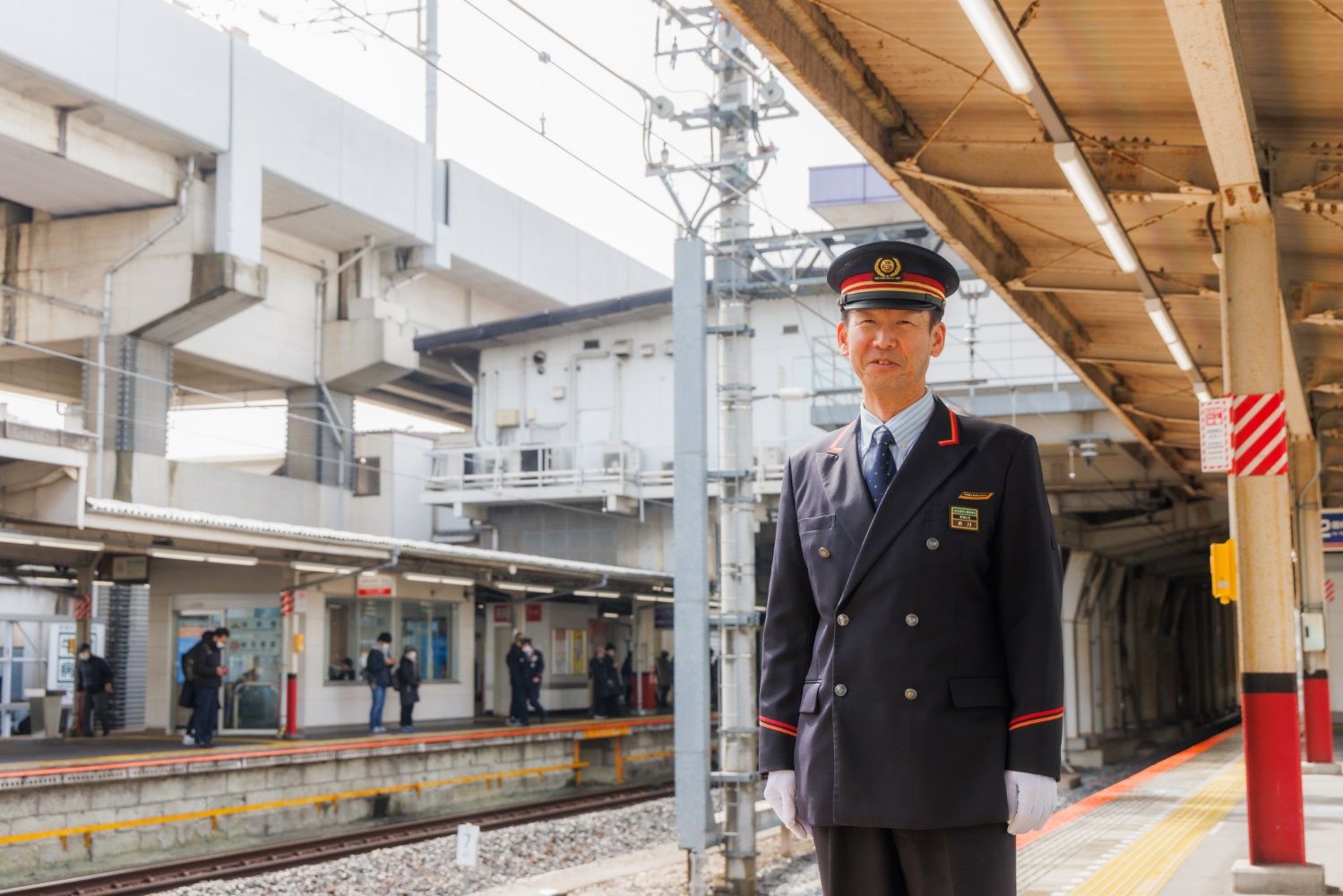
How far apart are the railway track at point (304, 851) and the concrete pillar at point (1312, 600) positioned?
9589 millimetres

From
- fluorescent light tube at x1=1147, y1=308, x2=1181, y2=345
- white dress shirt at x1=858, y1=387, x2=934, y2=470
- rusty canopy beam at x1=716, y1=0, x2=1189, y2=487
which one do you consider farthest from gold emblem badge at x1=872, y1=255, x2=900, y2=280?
fluorescent light tube at x1=1147, y1=308, x2=1181, y2=345

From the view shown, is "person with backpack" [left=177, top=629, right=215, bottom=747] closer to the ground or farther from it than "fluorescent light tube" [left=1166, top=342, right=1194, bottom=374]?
closer to the ground

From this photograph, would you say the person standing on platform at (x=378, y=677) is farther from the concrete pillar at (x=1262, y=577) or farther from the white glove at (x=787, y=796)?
the white glove at (x=787, y=796)

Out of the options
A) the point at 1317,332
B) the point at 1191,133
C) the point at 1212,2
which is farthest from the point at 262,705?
the point at 1212,2

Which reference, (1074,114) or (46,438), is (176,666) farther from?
(1074,114)

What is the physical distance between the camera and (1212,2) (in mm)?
6219

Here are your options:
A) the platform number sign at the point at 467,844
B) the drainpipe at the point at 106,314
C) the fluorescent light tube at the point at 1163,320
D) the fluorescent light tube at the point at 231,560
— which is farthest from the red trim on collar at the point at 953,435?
the drainpipe at the point at 106,314

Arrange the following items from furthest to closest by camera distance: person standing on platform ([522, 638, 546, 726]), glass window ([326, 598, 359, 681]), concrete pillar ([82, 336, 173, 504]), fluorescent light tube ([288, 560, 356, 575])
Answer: concrete pillar ([82, 336, 173, 504]) → person standing on platform ([522, 638, 546, 726]) → glass window ([326, 598, 359, 681]) → fluorescent light tube ([288, 560, 356, 575])

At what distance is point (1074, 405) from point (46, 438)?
1408 centimetres

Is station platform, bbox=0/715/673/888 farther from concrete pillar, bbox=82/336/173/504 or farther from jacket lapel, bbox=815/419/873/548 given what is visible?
jacket lapel, bbox=815/419/873/548

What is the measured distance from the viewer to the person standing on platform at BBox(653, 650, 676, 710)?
3350 centimetres

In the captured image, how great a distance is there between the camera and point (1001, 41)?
6.62m

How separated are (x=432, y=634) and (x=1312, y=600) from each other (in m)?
14.8

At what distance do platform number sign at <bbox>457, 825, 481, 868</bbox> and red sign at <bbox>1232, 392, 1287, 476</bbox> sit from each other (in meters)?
8.33
